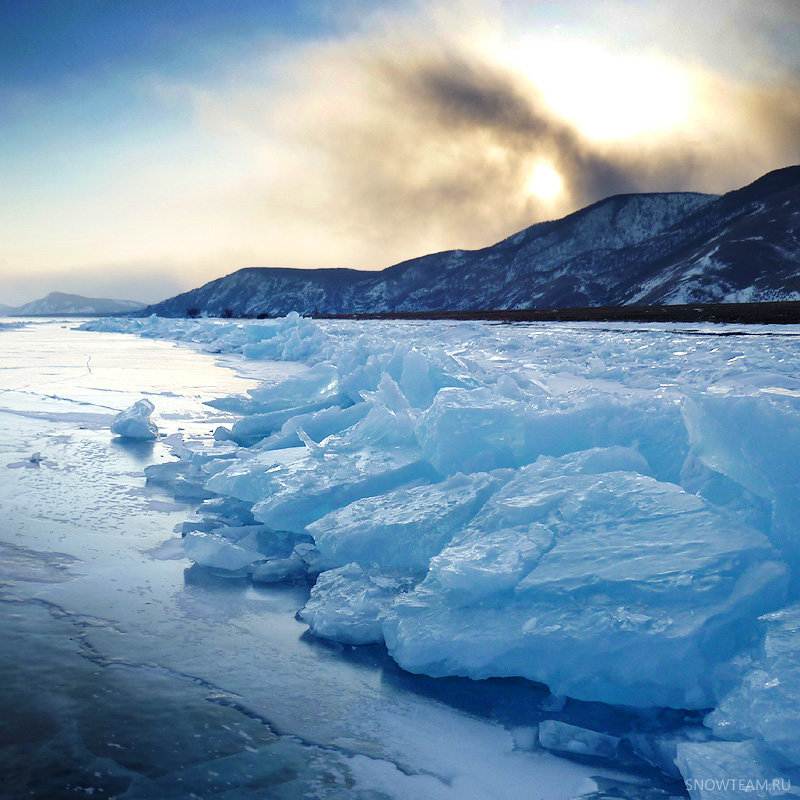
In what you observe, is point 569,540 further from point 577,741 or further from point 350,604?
point 350,604

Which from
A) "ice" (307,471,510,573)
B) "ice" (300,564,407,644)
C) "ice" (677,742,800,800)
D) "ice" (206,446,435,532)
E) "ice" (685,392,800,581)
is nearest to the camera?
"ice" (677,742,800,800)

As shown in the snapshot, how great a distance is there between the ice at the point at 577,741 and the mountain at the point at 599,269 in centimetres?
6371

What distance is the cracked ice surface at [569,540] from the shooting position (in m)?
2.31

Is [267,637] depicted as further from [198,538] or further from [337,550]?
[198,538]

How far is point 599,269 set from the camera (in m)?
111

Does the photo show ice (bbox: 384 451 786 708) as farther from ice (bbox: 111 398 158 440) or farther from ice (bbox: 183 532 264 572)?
ice (bbox: 111 398 158 440)

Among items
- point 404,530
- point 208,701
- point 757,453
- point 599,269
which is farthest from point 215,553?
point 599,269

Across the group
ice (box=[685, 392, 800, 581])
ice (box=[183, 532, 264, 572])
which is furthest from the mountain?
ice (box=[183, 532, 264, 572])

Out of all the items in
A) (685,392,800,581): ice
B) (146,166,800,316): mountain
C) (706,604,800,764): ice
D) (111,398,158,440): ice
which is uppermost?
(146,166,800,316): mountain

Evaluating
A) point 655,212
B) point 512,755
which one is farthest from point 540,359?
point 655,212

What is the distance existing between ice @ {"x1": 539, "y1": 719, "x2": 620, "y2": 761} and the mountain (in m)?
63.7

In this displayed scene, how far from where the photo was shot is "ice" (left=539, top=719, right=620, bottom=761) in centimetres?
210

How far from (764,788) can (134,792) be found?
1887mm

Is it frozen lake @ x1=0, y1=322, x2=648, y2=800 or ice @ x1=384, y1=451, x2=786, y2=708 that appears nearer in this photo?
frozen lake @ x1=0, y1=322, x2=648, y2=800
